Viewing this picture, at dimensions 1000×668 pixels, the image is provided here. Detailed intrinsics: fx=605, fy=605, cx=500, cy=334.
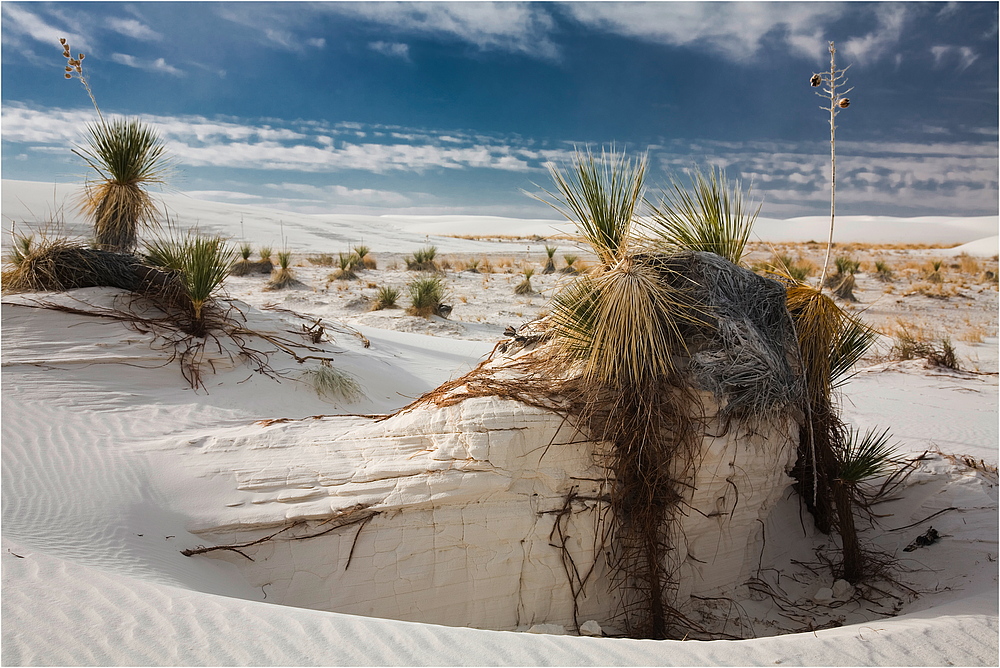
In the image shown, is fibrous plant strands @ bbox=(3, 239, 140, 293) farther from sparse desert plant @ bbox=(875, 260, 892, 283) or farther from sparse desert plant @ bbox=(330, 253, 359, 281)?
sparse desert plant @ bbox=(875, 260, 892, 283)

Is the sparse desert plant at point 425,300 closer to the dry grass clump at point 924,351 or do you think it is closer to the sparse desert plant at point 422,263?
the sparse desert plant at point 422,263

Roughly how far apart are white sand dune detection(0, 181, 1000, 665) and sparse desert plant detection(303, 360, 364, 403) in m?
0.13

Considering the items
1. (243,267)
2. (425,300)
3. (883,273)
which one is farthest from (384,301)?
(883,273)

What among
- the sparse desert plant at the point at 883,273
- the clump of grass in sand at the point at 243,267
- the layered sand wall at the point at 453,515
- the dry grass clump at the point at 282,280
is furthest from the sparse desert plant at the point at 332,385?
the sparse desert plant at the point at 883,273

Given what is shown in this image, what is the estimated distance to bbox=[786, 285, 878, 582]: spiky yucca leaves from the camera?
450 cm

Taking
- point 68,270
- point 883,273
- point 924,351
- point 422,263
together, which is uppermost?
point 883,273

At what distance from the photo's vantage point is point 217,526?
3.64 meters

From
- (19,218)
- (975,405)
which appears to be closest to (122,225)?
(975,405)

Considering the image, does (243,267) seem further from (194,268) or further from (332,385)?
(332,385)

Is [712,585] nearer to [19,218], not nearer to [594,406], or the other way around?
[594,406]

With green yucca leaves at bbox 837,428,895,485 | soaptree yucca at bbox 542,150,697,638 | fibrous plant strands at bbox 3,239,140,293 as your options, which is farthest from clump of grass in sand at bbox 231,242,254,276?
green yucca leaves at bbox 837,428,895,485

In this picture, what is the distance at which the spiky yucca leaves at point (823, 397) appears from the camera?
4.50 meters

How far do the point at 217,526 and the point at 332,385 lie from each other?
3.67 metres

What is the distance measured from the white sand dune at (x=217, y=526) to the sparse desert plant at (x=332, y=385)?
0.42ft
